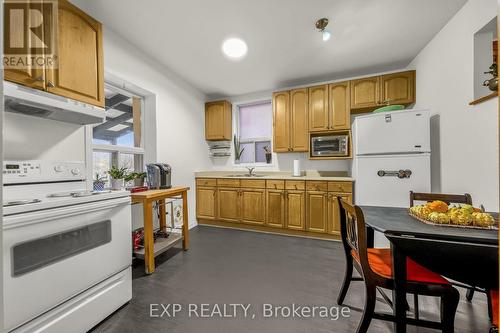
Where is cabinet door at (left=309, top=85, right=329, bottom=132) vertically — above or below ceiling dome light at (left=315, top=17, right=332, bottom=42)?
below

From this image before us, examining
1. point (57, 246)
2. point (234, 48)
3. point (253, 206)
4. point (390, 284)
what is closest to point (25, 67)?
point (57, 246)

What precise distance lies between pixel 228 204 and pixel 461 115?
10.3 ft

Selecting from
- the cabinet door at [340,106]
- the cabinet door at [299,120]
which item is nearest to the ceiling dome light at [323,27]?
the cabinet door at [340,106]

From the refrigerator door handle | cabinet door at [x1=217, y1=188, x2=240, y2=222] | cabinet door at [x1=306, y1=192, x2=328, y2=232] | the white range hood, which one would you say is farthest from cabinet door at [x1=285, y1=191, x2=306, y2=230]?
the white range hood

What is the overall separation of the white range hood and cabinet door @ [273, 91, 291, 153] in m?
2.56

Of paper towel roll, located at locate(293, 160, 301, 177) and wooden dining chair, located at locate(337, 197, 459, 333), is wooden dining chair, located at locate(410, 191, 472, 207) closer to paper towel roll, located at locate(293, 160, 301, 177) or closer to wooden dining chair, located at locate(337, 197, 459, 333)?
wooden dining chair, located at locate(337, 197, 459, 333)

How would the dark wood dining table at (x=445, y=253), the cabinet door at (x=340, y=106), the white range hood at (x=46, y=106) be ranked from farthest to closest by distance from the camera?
the cabinet door at (x=340, y=106), the white range hood at (x=46, y=106), the dark wood dining table at (x=445, y=253)

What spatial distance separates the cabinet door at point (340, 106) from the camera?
311 cm

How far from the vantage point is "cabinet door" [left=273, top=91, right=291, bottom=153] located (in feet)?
11.5

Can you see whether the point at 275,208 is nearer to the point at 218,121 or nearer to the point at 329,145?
the point at 329,145

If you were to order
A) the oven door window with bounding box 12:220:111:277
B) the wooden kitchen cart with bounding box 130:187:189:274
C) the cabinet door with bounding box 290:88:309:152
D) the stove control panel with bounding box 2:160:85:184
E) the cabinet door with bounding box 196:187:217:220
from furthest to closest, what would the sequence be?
the cabinet door with bounding box 196:187:217:220
the cabinet door with bounding box 290:88:309:152
the wooden kitchen cart with bounding box 130:187:189:274
the stove control panel with bounding box 2:160:85:184
the oven door window with bounding box 12:220:111:277

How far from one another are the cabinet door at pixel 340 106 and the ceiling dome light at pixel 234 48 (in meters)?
1.49

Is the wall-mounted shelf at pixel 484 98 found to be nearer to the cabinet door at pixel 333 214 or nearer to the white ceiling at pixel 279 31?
the white ceiling at pixel 279 31

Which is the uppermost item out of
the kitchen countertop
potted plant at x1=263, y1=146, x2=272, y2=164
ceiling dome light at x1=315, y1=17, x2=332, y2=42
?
ceiling dome light at x1=315, y1=17, x2=332, y2=42
